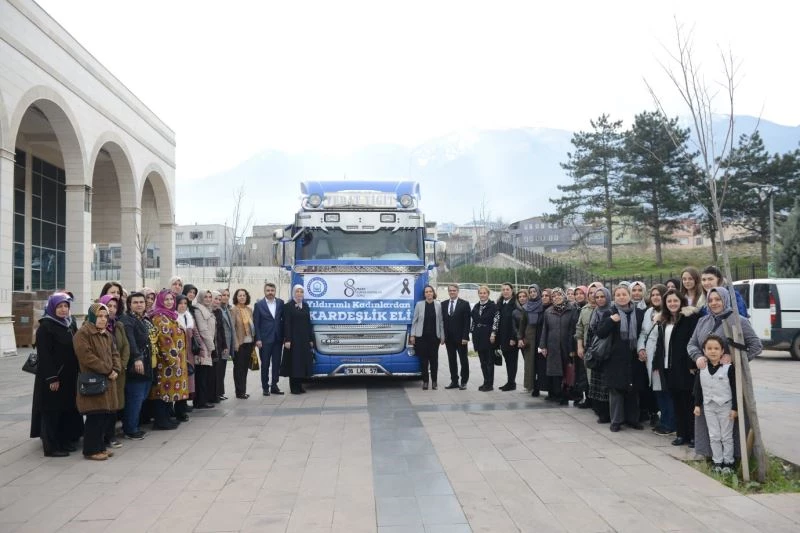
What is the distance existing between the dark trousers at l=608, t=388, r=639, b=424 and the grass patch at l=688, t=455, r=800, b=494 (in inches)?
63.9

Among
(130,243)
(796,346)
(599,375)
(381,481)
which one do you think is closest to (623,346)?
(599,375)

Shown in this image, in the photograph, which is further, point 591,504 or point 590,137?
point 590,137

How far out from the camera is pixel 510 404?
387 inches

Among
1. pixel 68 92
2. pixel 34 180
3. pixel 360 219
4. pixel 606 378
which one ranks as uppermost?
pixel 68 92

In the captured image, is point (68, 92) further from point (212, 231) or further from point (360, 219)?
point (212, 231)

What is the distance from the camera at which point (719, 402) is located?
5.91 m

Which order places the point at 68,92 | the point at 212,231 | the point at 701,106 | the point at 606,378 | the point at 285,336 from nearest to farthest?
the point at 701,106 < the point at 606,378 < the point at 285,336 < the point at 68,92 < the point at 212,231

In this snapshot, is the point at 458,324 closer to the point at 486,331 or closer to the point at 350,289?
the point at 486,331

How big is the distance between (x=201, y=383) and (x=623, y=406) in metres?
6.09

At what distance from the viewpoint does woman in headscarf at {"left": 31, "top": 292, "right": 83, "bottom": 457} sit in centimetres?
676

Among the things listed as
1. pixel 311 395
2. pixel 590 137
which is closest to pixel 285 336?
pixel 311 395

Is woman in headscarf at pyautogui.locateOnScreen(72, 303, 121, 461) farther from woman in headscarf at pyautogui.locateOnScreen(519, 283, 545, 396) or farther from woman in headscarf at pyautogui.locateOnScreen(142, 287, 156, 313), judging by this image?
woman in headscarf at pyautogui.locateOnScreen(519, 283, 545, 396)

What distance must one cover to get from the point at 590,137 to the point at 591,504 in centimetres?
4460

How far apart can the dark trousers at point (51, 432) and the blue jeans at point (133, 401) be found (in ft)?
2.51
